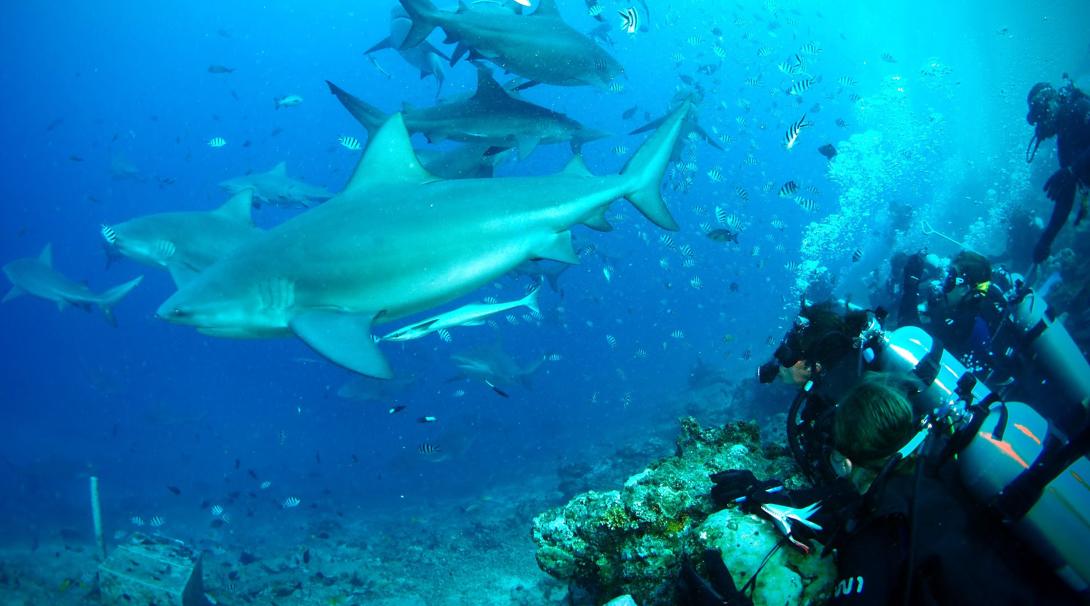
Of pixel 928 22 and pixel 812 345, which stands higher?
pixel 928 22

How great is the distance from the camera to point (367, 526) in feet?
56.8

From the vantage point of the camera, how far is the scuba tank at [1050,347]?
511 cm

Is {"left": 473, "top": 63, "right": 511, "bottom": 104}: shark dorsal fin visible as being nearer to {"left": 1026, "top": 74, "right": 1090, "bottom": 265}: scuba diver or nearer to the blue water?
{"left": 1026, "top": 74, "right": 1090, "bottom": 265}: scuba diver

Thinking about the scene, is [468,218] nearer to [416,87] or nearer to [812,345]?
[812,345]

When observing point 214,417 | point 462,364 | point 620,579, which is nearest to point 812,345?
point 620,579

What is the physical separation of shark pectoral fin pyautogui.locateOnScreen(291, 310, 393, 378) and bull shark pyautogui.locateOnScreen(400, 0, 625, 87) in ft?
14.9

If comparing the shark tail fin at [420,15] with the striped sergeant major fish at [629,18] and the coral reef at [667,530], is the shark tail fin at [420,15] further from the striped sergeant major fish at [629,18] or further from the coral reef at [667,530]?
the striped sergeant major fish at [629,18]

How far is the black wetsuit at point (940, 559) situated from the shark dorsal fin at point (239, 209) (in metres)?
8.97

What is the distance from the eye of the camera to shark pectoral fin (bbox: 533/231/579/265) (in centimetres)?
465

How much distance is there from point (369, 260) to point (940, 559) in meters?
3.87

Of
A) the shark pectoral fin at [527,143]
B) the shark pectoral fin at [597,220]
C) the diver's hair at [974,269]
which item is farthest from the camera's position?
the shark pectoral fin at [527,143]

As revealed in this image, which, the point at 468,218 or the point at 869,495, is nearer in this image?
the point at 869,495

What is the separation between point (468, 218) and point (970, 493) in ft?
11.8

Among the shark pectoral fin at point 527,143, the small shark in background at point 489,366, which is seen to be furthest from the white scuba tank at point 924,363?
the small shark in background at point 489,366
